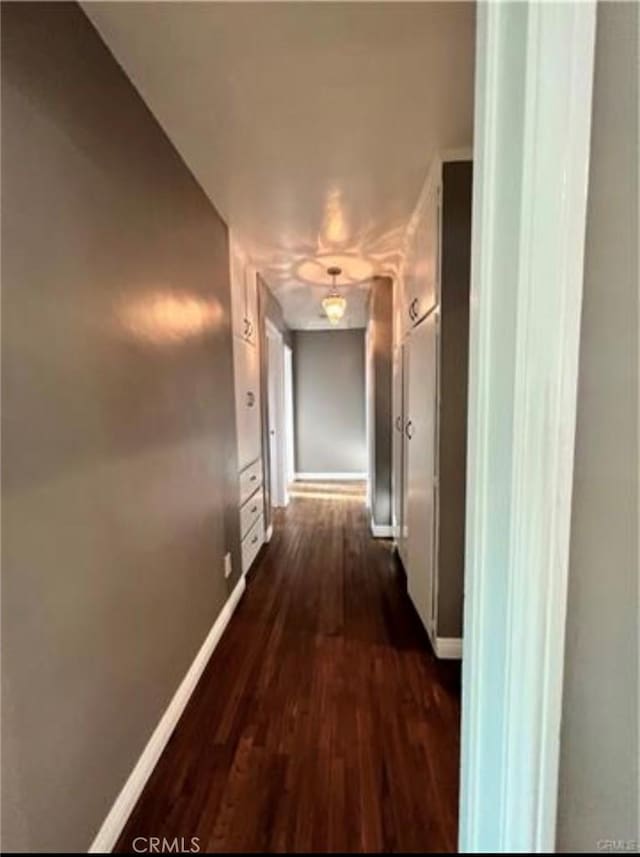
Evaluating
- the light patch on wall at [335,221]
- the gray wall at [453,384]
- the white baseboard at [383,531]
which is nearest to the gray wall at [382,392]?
the white baseboard at [383,531]

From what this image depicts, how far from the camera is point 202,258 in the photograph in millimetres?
2078

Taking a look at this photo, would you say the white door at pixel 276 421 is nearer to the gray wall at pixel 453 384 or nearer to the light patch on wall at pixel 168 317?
the light patch on wall at pixel 168 317

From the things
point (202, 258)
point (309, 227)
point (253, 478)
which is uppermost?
point (309, 227)

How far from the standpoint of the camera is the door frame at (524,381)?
498mm

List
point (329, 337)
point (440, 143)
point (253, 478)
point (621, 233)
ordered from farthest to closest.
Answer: point (329, 337), point (253, 478), point (440, 143), point (621, 233)

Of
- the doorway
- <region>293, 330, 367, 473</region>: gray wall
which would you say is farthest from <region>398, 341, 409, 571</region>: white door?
<region>293, 330, 367, 473</region>: gray wall

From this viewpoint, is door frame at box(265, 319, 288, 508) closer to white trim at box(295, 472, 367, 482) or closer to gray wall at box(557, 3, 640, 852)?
white trim at box(295, 472, 367, 482)

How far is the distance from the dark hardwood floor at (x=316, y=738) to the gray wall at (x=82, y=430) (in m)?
0.21

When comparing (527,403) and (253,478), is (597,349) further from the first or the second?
(253,478)

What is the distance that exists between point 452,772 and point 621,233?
5.07 feet

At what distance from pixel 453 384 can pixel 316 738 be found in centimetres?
145

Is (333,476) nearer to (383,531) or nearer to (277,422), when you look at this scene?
(277,422)

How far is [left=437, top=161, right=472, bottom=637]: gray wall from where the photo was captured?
1.80 metres

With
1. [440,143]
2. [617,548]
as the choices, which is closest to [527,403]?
[617,548]
